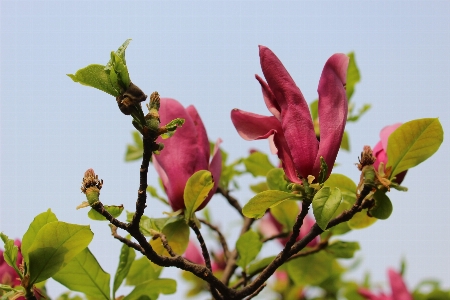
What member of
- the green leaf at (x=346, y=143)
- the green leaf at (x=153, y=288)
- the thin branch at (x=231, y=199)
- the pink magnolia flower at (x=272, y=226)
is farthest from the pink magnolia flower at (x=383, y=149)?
the pink magnolia flower at (x=272, y=226)

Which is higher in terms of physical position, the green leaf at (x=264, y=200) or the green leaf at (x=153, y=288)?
the green leaf at (x=264, y=200)

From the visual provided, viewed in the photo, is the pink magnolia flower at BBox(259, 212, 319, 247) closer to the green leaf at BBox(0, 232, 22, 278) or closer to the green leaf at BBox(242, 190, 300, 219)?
the green leaf at BBox(242, 190, 300, 219)

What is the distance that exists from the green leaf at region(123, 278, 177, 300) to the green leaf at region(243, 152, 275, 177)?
618 millimetres

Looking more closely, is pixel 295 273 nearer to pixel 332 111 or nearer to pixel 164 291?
pixel 164 291

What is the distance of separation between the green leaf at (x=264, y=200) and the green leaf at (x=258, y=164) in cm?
77

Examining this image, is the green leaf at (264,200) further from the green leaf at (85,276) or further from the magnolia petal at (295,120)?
the green leaf at (85,276)

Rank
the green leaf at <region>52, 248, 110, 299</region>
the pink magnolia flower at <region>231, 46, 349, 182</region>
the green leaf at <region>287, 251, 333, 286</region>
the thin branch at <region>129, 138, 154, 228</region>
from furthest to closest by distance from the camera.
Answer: the green leaf at <region>287, 251, 333, 286</region> → the green leaf at <region>52, 248, 110, 299</region> → the pink magnolia flower at <region>231, 46, 349, 182</region> → the thin branch at <region>129, 138, 154, 228</region>

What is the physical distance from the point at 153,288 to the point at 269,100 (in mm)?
627

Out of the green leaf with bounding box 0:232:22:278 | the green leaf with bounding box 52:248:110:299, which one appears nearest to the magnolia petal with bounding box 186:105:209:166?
the green leaf with bounding box 52:248:110:299

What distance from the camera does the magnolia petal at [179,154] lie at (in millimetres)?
1346

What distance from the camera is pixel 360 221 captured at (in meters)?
1.49

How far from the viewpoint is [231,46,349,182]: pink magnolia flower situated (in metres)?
1.12

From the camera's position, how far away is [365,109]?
2178mm

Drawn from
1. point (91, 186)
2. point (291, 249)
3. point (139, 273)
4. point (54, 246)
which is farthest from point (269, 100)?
point (139, 273)
